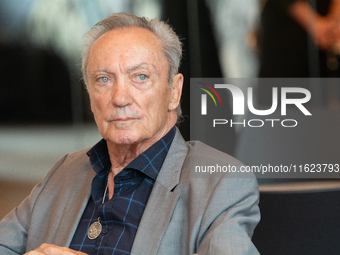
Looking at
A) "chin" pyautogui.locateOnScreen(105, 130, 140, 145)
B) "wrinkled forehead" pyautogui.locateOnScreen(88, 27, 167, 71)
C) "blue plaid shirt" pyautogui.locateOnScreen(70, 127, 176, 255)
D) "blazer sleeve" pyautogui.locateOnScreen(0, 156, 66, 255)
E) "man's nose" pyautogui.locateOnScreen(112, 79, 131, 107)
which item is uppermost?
"wrinkled forehead" pyautogui.locateOnScreen(88, 27, 167, 71)

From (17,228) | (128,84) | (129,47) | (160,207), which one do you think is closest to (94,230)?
(160,207)

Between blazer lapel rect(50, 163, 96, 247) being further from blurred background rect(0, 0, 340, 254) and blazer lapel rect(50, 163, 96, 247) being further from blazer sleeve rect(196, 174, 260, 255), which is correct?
blurred background rect(0, 0, 340, 254)

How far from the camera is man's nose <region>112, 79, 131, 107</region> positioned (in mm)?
1382

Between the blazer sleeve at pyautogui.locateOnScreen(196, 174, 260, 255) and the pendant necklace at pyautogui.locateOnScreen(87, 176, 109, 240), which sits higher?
the blazer sleeve at pyautogui.locateOnScreen(196, 174, 260, 255)

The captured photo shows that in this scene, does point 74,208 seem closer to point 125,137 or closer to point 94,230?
point 94,230

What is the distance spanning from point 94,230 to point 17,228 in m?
0.42

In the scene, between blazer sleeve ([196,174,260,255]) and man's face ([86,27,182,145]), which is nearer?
blazer sleeve ([196,174,260,255])

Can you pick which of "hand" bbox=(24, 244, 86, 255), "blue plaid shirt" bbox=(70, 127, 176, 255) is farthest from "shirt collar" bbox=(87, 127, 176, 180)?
"hand" bbox=(24, 244, 86, 255)

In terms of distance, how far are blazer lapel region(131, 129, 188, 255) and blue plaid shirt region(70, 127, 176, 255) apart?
0.16 feet

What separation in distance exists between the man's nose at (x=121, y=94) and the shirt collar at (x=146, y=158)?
0.21 m

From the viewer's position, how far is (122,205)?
53.3 inches

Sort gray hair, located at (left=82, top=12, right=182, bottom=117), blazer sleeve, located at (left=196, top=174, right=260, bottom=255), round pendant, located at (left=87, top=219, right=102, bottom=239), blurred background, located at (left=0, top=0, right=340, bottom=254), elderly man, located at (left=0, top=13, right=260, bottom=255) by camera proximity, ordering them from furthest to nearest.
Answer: blurred background, located at (left=0, top=0, right=340, bottom=254) < gray hair, located at (left=82, top=12, right=182, bottom=117) < round pendant, located at (left=87, top=219, right=102, bottom=239) < elderly man, located at (left=0, top=13, right=260, bottom=255) < blazer sleeve, located at (left=196, top=174, right=260, bottom=255)

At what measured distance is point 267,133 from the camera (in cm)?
213

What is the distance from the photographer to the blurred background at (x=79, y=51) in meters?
3.39
